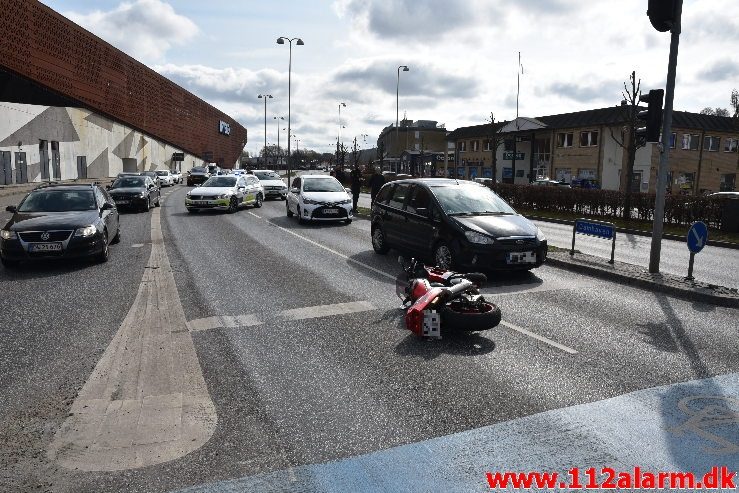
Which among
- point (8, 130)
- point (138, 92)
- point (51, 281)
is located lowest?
point (51, 281)

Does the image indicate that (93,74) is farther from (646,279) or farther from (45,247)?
(646,279)

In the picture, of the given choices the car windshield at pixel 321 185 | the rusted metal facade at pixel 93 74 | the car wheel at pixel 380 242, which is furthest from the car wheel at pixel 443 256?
the rusted metal facade at pixel 93 74

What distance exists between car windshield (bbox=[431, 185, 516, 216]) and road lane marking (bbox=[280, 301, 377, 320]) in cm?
323

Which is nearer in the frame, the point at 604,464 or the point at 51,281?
the point at 604,464

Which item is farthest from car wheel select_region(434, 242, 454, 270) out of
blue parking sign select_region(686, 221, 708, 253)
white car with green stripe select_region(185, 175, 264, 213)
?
white car with green stripe select_region(185, 175, 264, 213)

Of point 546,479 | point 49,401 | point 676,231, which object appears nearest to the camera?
point 546,479

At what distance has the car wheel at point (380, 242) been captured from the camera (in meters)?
12.2

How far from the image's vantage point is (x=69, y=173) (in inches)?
1903

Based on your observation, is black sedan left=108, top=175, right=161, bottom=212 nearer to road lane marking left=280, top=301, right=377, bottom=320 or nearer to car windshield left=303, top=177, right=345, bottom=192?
car windshield left=303, top=177, right=345, bottom=192

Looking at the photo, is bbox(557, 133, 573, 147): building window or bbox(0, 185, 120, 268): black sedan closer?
bbox(0, 185, 120, 268): black sedan

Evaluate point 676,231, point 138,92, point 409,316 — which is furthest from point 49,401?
point 138,92

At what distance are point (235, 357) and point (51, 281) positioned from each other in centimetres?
548

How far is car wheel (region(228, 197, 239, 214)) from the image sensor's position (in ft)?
76.2

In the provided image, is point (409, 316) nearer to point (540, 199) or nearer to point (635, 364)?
point (635, 364)
